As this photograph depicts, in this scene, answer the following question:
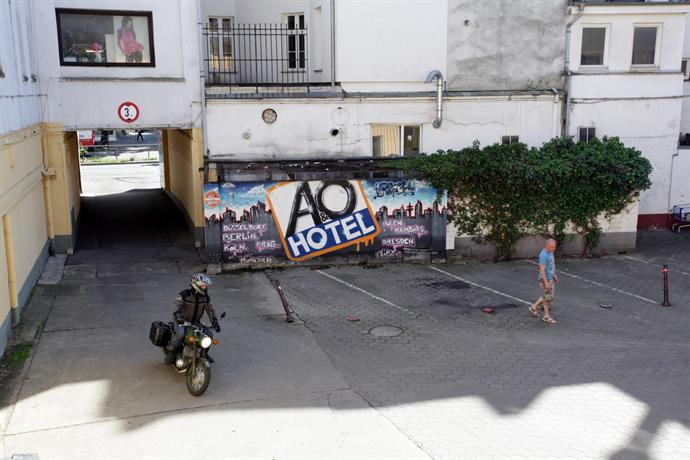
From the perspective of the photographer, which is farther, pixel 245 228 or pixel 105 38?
pixel 105 38

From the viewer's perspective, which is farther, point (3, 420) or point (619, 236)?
point (619, 236)

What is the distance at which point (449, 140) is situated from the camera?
59.6ft

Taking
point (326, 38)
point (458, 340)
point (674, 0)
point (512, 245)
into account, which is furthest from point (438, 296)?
point (674, 0)

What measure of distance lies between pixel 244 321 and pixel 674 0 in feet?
48.8

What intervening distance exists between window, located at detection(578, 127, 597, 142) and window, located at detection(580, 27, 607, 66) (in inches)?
72.3

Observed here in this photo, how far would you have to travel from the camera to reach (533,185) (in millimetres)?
17031

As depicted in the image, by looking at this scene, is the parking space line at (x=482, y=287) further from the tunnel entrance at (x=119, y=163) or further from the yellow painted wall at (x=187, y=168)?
the tunnel entrance at (x=119, y=163)

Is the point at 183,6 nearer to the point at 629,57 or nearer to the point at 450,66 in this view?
the point at 450,66

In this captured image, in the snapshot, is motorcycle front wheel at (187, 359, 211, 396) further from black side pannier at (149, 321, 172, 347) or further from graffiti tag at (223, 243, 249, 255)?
graffiti tag at (223, 243, 249, 255)

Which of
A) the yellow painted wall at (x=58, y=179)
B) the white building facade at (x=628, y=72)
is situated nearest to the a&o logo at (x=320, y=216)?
the yellow painted wall at (x=58, y=179)

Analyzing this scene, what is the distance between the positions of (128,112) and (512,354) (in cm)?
1106

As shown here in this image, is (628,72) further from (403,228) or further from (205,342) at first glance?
(205,342)

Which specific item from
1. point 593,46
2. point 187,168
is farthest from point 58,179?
point 593,46

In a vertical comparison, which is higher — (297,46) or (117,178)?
(297,46)
